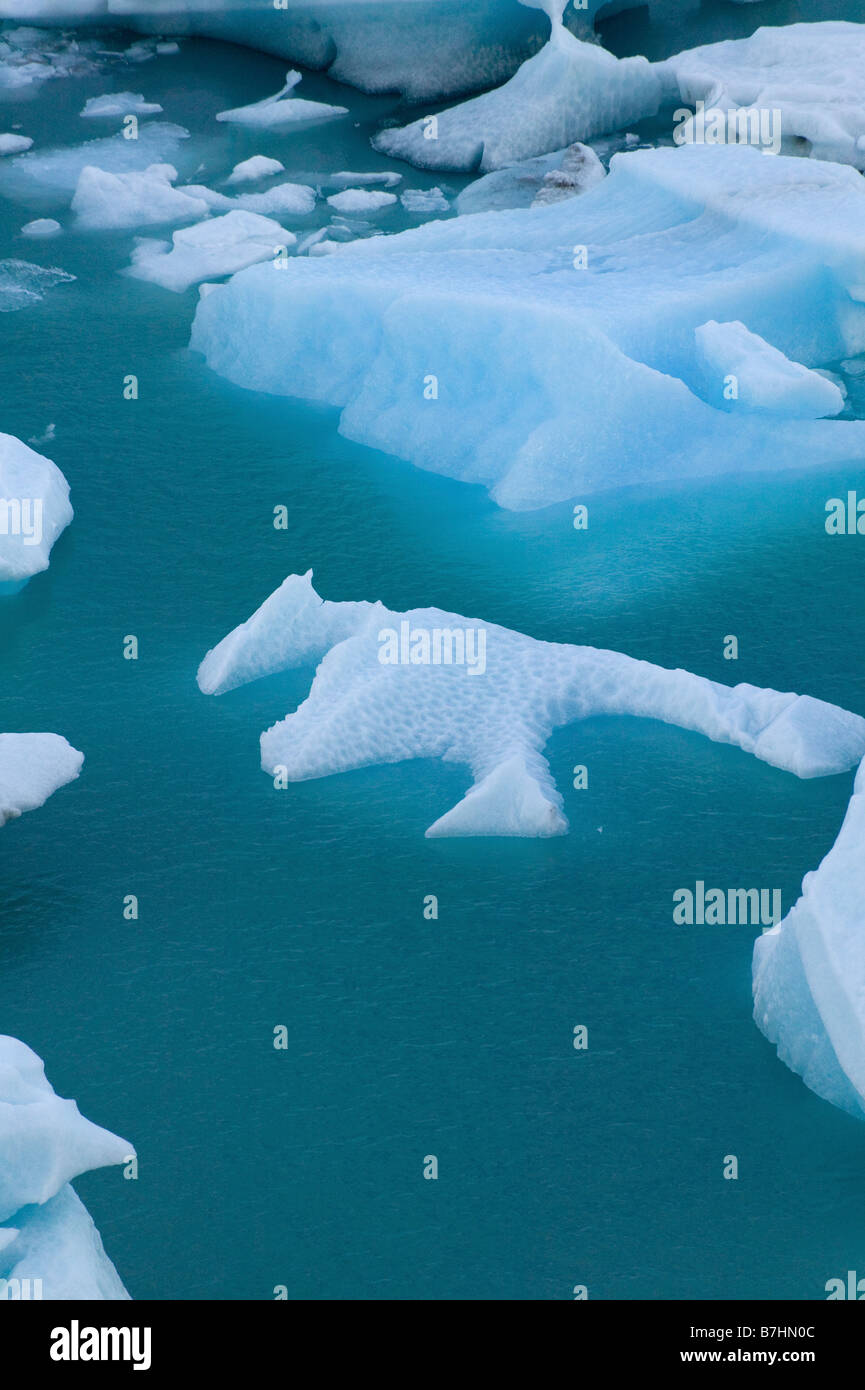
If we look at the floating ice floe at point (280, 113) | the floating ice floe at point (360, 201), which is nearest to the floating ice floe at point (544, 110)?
the floating ice floe at point (360, 201)

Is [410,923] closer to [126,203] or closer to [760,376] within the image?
[760,376]

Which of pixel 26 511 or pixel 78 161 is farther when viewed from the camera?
pixel 78 161

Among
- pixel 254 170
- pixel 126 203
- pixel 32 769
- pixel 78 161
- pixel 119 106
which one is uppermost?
pixel 119 106

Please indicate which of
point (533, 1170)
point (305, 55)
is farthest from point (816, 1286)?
point (305, 55)

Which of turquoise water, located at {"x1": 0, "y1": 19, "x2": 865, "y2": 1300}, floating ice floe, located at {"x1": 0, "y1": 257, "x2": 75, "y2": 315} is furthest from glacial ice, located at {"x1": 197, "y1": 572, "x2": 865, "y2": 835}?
floating ice floe, located at {"x1": 0, "y1": 257, "x2": 75, "y2": 315}

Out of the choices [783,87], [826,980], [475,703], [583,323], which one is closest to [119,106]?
[783,87]

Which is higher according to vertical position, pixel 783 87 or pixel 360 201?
pixel 783 87

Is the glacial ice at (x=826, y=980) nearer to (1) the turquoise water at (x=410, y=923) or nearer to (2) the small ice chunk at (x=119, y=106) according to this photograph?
(1) the turquoise water at (x=410, y=923)
